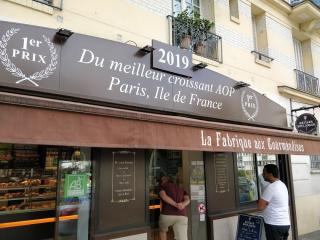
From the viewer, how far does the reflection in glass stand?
8.04 m

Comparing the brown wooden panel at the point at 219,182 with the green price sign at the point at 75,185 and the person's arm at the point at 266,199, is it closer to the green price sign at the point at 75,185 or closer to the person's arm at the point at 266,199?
the person's arm at the point at 266,199

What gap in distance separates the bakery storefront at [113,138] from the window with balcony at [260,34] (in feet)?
6.43

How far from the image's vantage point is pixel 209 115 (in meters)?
7.06

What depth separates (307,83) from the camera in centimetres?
1116

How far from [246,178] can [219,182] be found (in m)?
1.24

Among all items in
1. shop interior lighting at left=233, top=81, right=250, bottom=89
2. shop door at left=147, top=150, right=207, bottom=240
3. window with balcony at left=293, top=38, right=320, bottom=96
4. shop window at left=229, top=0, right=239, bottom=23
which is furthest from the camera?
window with balcony at left=293, top=38, right=320, bottom=96

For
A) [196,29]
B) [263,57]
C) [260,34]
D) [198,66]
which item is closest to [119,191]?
[198,66]

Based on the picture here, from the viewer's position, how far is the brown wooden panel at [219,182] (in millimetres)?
7113

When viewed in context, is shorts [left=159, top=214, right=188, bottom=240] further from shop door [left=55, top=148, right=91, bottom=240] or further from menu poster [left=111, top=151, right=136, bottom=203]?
shop door [left=55, top=148, right=91, bottom=240]

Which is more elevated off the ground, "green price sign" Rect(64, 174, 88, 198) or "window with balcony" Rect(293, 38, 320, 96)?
"window with balcony" Rect(293, 38, 320, 96)

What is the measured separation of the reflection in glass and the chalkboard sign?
119 centimetres

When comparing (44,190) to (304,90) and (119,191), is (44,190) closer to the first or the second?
(119,191)

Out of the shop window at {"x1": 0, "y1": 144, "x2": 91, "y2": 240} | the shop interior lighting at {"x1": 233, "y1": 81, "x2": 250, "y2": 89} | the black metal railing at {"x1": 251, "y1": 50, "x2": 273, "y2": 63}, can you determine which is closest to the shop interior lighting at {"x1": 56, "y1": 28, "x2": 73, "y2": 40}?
the shop window at {"x1": 0, "y1": 144, "x2": 91, "y2": 240}

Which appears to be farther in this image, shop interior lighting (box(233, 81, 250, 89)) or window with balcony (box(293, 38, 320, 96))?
window with balcony (box(293, 38, 320, 96))
